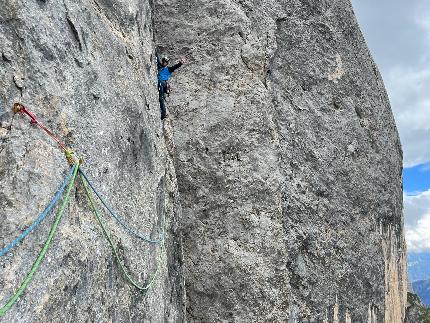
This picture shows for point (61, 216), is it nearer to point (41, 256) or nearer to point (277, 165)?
point (41, 256)

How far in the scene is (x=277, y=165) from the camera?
1138 cm

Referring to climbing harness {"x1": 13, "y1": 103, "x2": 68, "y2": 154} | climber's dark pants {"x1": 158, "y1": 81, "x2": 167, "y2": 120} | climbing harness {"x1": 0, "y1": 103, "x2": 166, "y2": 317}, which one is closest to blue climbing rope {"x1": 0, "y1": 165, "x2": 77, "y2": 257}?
climbing harness {"x1": 0, "y1": 103, "x2": 166, "y2": 317}

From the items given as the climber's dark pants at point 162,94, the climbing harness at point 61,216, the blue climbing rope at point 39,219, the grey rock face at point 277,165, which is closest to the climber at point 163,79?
the climber's dark pants at point 162,94

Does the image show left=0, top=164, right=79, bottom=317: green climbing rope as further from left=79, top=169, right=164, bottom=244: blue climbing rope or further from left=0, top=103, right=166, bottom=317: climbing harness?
left=79, top=169, right=164, bottom=244: blue climbing rope

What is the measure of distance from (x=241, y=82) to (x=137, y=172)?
4.84 m

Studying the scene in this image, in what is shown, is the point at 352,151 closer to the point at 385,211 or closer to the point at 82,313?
the point at 385,211

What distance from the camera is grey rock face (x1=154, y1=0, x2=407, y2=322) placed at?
35.7ft

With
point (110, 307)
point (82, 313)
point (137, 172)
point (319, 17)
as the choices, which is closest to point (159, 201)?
point (137, 172)

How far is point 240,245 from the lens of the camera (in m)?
10.9

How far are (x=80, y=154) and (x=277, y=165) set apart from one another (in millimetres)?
6095

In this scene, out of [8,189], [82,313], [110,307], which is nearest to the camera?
[8,189]

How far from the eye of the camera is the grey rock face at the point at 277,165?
35.7 ft

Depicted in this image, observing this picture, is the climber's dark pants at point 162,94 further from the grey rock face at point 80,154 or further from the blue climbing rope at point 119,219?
the blue climbing rope at point 119,219

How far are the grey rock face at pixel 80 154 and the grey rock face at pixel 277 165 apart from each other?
209 centimetres
